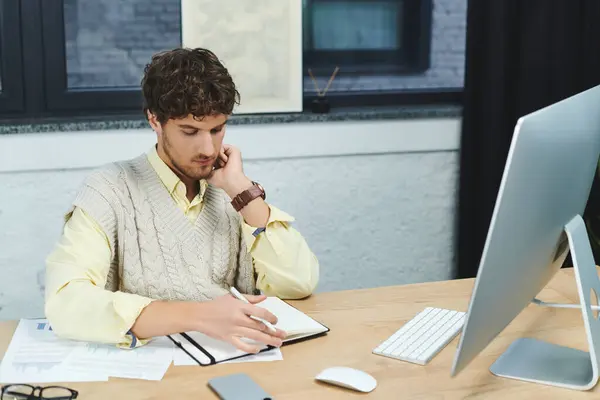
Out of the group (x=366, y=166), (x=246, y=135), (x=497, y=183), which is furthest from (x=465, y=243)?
(x=246, y=135)

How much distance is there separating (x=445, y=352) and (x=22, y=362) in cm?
74

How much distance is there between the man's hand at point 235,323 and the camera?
4.58 feet

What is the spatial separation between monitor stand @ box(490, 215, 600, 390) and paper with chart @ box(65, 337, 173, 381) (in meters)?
0.57

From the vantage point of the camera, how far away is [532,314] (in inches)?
65.4

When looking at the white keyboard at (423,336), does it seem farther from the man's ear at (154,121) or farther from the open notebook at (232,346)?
the man's ear at (154,121)

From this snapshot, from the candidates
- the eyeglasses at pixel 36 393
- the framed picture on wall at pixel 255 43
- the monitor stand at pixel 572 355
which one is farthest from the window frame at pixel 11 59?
the monitor stand at pixel 572 355

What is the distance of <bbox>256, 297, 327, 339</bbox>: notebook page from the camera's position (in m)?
1.50

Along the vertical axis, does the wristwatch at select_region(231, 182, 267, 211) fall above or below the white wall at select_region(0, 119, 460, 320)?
above

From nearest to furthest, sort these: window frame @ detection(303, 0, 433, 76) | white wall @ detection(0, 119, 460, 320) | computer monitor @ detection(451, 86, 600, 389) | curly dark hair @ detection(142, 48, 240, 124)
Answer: computer monitor @ detection(451, 86, 600, 389) → curly dark hair @ detection(142, 48, 240, 124) → white wall @ detection(0, 119, 460, 320) → window frame @ detection(303, 0, 433, 76)

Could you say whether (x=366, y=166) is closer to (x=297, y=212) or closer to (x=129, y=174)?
(x=297, y=212)

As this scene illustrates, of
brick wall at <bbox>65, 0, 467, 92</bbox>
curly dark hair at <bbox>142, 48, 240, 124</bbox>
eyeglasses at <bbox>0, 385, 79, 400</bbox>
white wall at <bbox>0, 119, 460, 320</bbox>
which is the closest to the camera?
eyeglasses at <bbox>0, 385, 79, 400</bbox>

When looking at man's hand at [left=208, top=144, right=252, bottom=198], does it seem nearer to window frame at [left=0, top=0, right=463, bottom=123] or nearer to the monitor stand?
the monitor stand

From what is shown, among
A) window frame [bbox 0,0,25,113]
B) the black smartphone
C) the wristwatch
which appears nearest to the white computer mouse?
the black smartphone

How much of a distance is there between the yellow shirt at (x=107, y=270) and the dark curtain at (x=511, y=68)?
3.88 ft
